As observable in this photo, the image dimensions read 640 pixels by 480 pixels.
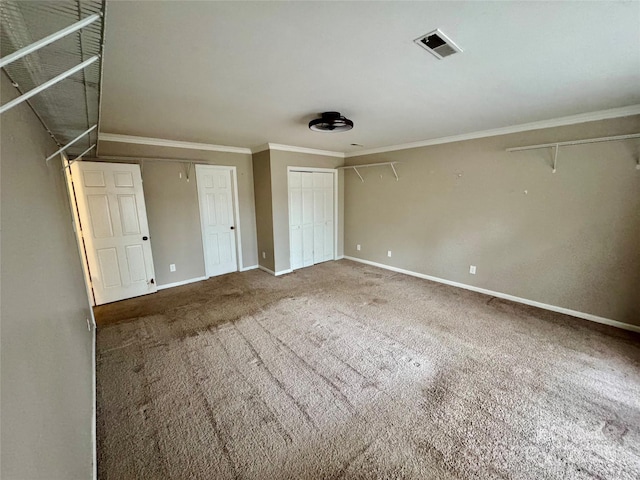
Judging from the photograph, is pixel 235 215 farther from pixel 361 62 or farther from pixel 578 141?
pixel 578 141

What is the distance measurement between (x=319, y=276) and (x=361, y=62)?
11.8 ft

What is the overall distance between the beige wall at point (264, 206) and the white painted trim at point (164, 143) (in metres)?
0.42

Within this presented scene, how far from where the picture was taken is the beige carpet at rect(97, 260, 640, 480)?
151 cm

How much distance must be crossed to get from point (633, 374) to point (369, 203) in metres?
3.94

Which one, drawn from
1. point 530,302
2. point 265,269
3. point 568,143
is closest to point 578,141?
point 568,143

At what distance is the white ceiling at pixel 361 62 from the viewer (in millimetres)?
1210

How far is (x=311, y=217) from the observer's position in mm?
5309

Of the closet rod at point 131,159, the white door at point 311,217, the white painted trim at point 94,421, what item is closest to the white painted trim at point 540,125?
the white door at point 311,217

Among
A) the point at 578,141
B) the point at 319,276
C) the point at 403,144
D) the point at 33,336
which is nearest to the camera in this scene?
the point at 33,336

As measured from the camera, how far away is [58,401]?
3.47 feet

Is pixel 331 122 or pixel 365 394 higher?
pixel 331 122

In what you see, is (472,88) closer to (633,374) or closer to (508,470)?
(508,470)

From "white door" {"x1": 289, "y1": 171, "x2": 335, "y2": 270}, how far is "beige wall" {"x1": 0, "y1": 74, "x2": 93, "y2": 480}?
3.62 m

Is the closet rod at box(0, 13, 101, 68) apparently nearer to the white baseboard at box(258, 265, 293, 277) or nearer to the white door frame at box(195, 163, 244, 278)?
the white door frame at box(195, 163, 244, 278)
